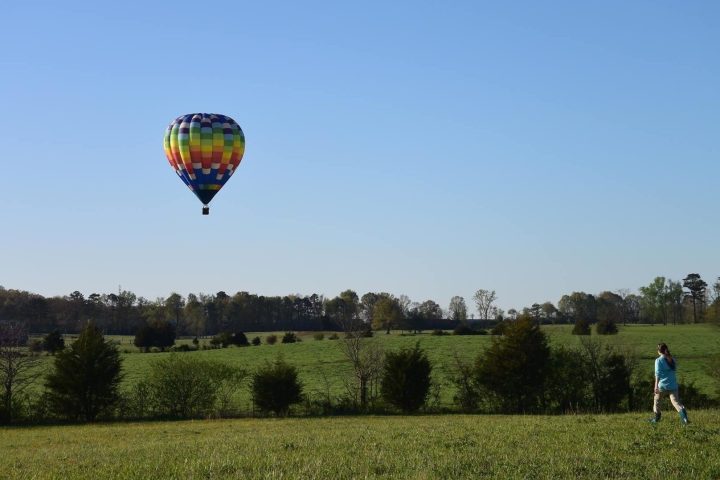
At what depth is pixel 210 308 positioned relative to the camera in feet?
513

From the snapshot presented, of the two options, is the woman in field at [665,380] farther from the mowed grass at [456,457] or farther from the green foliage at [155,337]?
the green foliage at [155,337]

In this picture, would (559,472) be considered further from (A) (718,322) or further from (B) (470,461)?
(A) (718,322)

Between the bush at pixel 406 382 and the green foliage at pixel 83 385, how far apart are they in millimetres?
17097

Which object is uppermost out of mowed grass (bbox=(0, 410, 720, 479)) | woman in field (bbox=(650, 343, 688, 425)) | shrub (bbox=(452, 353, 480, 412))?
woman in field (bbox=(650, 343, 688, 425))

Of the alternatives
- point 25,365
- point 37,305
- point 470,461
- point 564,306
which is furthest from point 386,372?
point 564,306

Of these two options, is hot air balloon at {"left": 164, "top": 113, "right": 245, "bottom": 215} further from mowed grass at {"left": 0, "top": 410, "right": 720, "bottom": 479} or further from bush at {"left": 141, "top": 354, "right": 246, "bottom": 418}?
mowed grass at {"left": 0, "top": 410, "right": 720, "bottom": 479}

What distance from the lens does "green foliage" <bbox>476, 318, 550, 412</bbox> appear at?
158 ft

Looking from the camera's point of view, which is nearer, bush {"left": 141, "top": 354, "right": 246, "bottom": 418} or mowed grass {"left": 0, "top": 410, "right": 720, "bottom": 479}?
mowed grass {"left": 0, "top": 410, "right": 720, "bottom": 479}

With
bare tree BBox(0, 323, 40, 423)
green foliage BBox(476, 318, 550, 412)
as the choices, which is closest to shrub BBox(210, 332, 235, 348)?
bare tree BBox(0, 323, 40, 423)

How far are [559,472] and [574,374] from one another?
37304 mm

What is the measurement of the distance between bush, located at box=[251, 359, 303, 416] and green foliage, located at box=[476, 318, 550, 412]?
11447 mm

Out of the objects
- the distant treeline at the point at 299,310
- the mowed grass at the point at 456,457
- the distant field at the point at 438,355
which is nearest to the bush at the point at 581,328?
the distant field at the point at 438,355

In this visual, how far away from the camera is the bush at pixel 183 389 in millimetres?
49062

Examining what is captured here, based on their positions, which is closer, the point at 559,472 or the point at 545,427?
the point at 559,472
